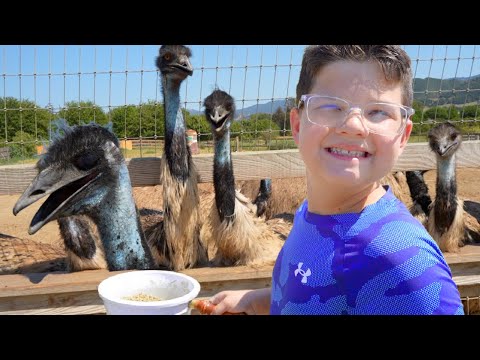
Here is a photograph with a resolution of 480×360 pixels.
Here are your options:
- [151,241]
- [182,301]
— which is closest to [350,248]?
[182,301]

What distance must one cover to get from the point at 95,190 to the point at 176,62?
3.99ft

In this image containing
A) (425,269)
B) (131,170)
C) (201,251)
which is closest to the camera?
(425,269)

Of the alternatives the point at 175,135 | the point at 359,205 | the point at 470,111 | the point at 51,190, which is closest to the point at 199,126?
the point at 175,135

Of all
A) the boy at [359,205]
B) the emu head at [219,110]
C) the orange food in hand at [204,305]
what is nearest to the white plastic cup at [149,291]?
the orange food in hand at [204,305]

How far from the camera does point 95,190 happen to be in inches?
129

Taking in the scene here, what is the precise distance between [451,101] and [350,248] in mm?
4605

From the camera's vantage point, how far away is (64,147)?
3.10 m

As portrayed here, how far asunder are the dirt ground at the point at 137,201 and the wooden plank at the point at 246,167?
7.42 feet

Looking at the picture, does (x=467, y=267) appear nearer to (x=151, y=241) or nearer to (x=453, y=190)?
(x=453, y=190)

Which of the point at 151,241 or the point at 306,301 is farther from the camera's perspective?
the point at 151,241

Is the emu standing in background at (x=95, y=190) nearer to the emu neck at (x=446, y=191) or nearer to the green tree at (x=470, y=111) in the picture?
the emu neck at (x=446, y=191)

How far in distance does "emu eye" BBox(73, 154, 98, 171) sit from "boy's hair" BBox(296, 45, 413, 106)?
1994mm

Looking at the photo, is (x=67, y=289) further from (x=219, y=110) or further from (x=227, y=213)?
(x=219, y=110)

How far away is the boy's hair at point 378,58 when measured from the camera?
1459 mm
